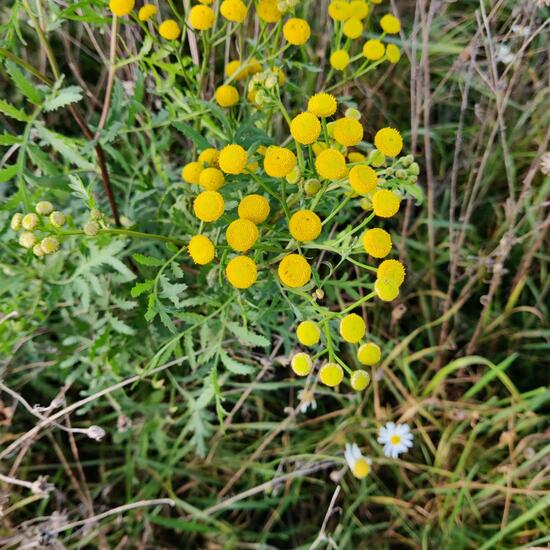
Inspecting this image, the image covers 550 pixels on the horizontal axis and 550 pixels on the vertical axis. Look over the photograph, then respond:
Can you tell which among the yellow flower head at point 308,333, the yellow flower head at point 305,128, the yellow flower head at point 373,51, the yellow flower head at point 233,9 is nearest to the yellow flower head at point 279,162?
the yellow flower head at point 305,128

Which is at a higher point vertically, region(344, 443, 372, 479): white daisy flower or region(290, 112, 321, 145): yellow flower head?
region(290, 112, 321, 145): yellow flower head

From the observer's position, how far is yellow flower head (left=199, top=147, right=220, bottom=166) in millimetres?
1605

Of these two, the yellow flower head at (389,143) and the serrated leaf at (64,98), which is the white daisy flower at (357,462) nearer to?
the yellow flower head at (389,143)

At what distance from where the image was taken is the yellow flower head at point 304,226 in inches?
55.0

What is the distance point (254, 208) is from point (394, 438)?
1377 mm

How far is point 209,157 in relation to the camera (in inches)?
63.4

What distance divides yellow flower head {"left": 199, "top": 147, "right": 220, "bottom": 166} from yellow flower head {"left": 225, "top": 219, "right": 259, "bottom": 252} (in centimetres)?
32

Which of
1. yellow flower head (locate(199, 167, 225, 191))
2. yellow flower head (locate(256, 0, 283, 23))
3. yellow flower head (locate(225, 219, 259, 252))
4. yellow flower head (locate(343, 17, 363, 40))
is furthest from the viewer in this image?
yellow flower head (locate(343, 17, 363, 40))

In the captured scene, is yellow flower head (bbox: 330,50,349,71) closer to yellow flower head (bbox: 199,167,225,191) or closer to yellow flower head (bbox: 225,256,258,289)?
yellow flower head (bbox: 199,167,225,191)

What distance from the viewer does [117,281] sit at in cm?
207

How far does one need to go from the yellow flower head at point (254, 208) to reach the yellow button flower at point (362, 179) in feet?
0.70

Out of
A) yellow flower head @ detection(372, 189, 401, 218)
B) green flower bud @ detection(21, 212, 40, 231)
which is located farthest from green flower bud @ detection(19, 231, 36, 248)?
→ yellow flower head @ detection(372, 189, 401, 218)

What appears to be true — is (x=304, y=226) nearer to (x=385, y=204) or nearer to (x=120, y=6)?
(x=385, y=204)

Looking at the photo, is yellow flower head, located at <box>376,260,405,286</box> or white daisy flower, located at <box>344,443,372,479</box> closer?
yellow flower head, located at <box>376,260,405,286</box>
